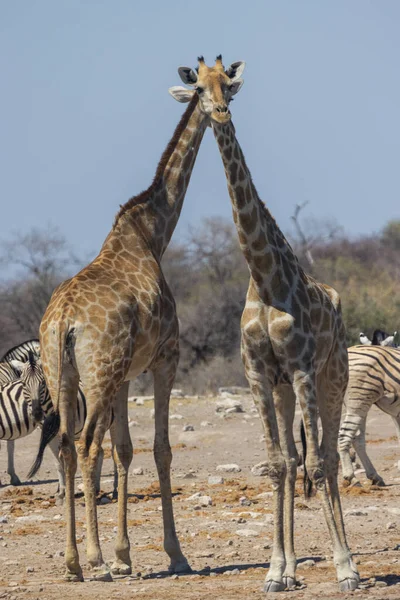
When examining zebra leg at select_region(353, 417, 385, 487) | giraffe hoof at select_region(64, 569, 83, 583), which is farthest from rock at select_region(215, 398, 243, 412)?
giraffe hoof at select_region(64, 569, 83, 583)

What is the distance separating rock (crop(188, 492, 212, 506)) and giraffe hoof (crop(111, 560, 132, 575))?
107 inches

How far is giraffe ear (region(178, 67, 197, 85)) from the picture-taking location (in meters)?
7.88

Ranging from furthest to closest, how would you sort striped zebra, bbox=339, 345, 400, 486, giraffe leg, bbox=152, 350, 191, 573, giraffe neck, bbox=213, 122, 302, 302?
striped zebra, bbox=339, 345, 400, 486, giraffe leg, bbox=152, 350, 191, 573, giraffe neck, bbox=213, 122, 302, 302

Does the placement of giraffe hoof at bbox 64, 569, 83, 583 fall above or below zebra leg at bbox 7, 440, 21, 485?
below

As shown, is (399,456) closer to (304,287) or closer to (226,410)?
(226,410)

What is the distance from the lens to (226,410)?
18.6 meters

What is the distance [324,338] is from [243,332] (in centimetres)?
69

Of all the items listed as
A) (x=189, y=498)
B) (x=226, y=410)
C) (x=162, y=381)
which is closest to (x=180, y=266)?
(x=226, y=410)

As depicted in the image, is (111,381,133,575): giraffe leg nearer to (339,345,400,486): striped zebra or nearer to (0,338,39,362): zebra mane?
(339,345,400,486): striped zebra

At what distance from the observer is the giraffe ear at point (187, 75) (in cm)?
788

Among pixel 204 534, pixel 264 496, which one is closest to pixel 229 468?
pixel 264 496

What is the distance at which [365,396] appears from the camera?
12141 mm

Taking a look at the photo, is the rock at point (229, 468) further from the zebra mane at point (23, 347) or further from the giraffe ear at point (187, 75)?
the giraffe ear at point (187, 75)

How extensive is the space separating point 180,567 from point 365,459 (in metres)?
4.30
